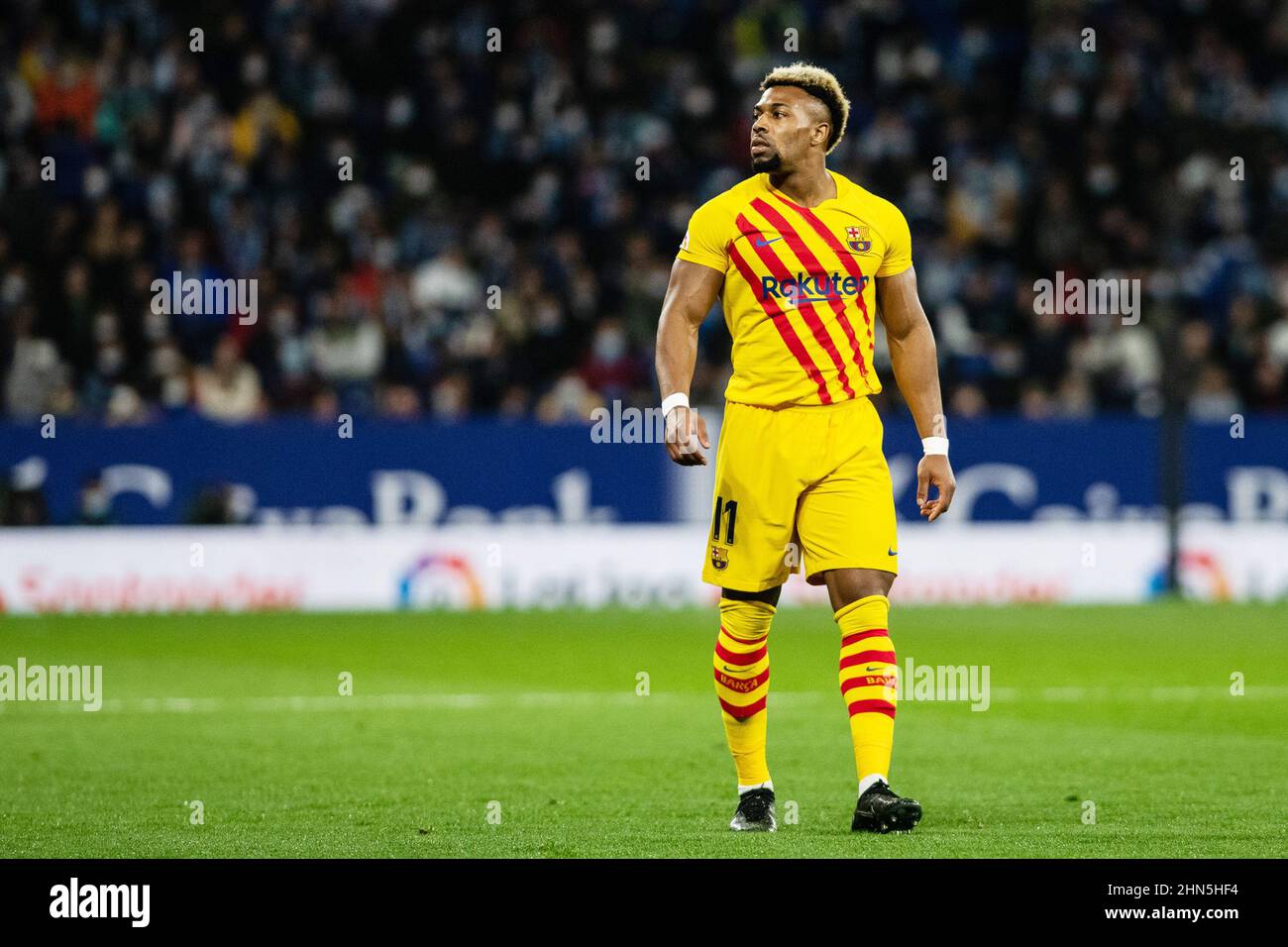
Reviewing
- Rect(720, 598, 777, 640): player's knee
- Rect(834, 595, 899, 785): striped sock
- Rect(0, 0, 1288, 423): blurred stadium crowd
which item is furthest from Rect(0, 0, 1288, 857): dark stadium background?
Rect(834, 595, 899, 785): striped sock

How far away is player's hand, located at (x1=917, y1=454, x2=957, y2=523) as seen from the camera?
23.9 feet

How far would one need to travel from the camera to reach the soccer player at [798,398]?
7.18 meters

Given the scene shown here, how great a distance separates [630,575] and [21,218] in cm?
655

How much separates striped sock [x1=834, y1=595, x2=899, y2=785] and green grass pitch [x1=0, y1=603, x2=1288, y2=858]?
313 mm

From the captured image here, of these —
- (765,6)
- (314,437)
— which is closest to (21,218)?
(314,437)

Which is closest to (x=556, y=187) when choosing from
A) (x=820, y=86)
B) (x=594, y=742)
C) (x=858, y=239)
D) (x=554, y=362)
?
(x=554, y=362)

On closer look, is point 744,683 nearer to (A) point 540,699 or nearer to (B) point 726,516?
(B) point 726,516

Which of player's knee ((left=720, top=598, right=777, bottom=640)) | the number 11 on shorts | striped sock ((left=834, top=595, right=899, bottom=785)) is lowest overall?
striped sock ((left=834, top=595, right=899, bottom=785))

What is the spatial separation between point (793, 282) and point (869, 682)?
4.52ft

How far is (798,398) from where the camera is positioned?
7.29 metres

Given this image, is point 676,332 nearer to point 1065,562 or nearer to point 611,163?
point 1065,562

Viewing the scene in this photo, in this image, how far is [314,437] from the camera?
18625 mm

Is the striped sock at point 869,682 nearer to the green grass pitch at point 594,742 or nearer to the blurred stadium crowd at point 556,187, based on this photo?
the green grass pitch at point 594,742

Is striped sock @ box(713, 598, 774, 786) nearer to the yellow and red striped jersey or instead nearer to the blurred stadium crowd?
the yellow and red striped jersey
